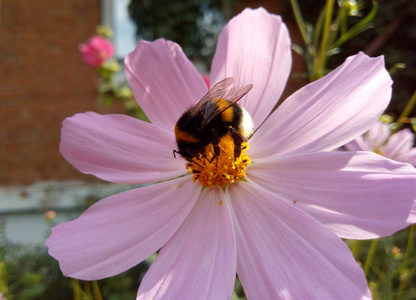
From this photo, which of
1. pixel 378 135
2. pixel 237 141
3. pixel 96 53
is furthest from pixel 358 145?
pixel 96 53

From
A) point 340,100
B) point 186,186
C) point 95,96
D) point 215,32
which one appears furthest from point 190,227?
point 215,32

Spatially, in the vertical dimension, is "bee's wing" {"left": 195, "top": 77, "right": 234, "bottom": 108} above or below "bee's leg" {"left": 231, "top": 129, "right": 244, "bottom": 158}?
above

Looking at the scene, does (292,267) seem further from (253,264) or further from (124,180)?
(124,180)

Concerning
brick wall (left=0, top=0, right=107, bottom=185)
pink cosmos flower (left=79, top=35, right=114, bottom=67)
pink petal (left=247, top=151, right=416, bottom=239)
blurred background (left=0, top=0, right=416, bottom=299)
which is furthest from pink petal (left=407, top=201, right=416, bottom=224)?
brick wall (left=0, top=0, right=107, bottom=185)

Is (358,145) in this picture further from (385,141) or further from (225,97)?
(225,97)

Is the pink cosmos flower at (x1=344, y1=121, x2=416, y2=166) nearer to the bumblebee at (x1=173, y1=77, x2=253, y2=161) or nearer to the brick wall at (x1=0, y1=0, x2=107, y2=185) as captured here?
the bumblebee at (x1=173, y1=77, x2=253, y2=161)

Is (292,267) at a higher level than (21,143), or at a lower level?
higher

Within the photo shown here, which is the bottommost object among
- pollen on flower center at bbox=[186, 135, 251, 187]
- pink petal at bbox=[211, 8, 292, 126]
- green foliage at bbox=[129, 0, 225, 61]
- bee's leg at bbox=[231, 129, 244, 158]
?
pollen on flower center at bbox=[186, 135, 251, 187]

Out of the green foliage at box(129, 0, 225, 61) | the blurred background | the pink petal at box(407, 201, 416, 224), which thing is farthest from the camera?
the green foliage at box(129, 0, 225, 61)

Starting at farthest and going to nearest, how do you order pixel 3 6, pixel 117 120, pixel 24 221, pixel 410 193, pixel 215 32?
pixel 215 32 → pixel 3 6 → pixel 24 221 → pixel 117 120 → pixel 410 193
